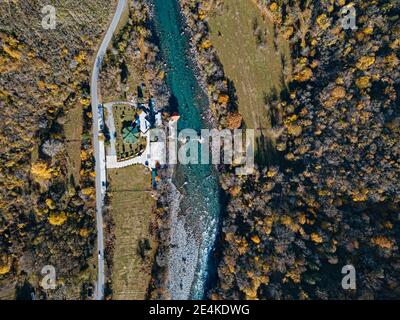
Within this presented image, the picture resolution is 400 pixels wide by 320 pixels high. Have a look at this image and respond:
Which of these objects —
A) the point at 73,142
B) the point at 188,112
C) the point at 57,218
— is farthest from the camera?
the point at 188,112

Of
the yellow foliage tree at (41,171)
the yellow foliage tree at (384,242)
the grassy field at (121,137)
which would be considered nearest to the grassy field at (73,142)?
the yellow foliage tree at (41,171)

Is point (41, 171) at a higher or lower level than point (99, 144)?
lower

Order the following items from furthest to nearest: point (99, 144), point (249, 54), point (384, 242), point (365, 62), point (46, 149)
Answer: point (249, 54) < point (99, 144) < point (46, 149) < point (365, 62) < point (384, 242)

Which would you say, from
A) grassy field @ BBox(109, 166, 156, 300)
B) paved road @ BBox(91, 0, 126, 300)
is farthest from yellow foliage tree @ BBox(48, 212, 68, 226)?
grassy field @ BBox(109, 166, 156, 300)

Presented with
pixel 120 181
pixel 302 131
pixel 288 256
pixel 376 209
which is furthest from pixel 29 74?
pixel 376 209

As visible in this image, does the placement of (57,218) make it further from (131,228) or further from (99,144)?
(99,144)

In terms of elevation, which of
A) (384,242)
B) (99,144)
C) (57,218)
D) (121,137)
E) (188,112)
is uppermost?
(188,112)

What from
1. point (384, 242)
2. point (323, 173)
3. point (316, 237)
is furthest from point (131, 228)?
point (384, 242)
